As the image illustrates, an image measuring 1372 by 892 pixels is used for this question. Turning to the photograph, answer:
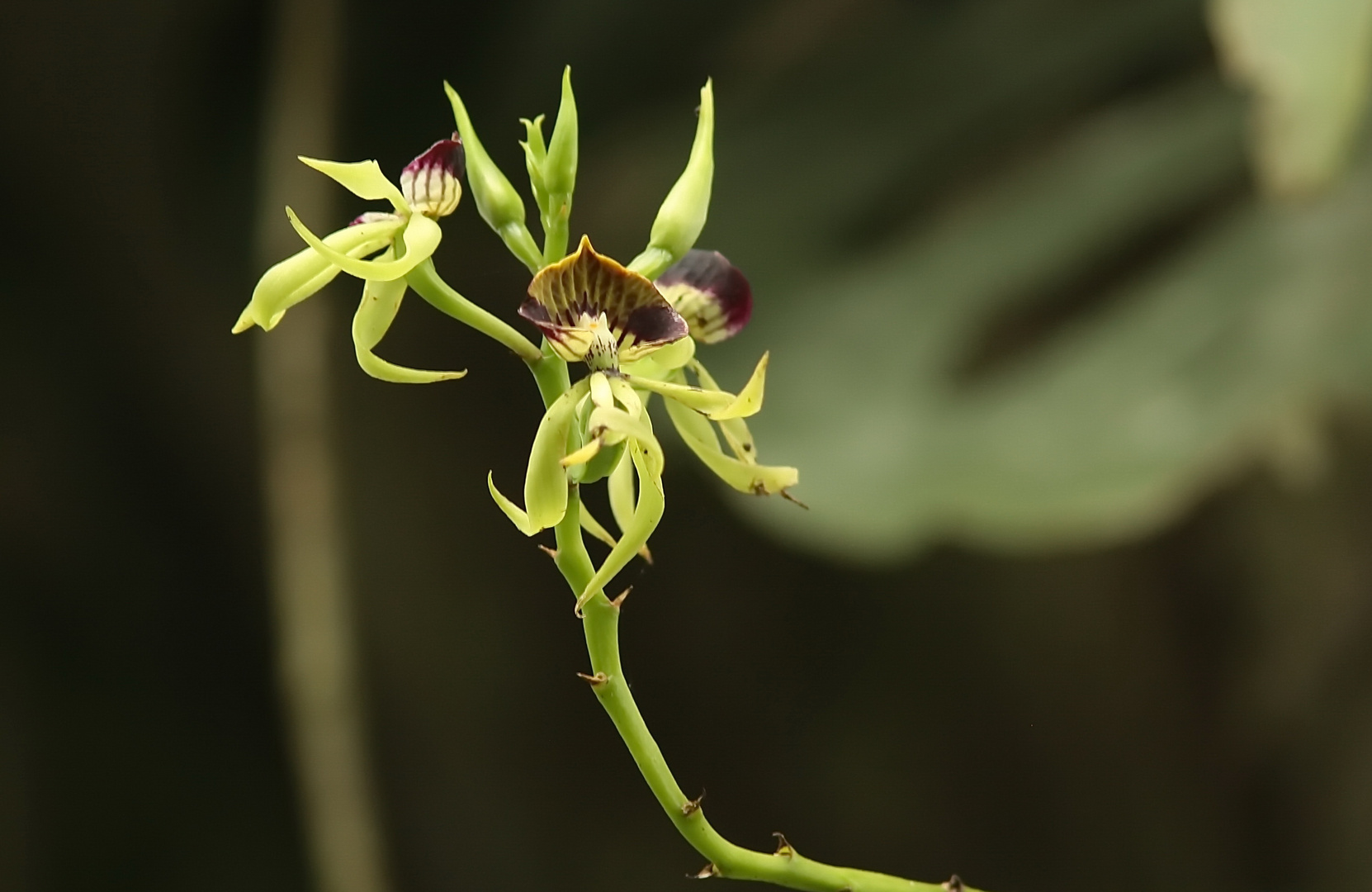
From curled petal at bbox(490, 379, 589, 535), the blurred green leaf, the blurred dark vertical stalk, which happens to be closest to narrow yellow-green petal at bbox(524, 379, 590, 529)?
curled petal at bbox(490, 379, 589, 535)

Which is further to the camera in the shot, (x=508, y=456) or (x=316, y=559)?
(x=508, y=456)

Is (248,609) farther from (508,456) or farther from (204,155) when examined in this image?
(204,155)

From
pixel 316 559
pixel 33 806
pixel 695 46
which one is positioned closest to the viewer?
pixel 316 559

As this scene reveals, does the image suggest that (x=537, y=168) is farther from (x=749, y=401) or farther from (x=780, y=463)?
(x=780, y=463)

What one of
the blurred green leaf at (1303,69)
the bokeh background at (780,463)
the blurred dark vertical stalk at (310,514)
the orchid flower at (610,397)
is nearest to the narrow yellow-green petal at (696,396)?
the orchid flower at (610,397)

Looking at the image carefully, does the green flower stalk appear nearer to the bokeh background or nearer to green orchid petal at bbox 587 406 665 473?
green orchid petal at bbox 587 406 665 473

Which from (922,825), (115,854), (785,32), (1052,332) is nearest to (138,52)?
(785,32)

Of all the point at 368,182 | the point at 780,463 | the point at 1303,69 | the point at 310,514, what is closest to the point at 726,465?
the point at 368,182
